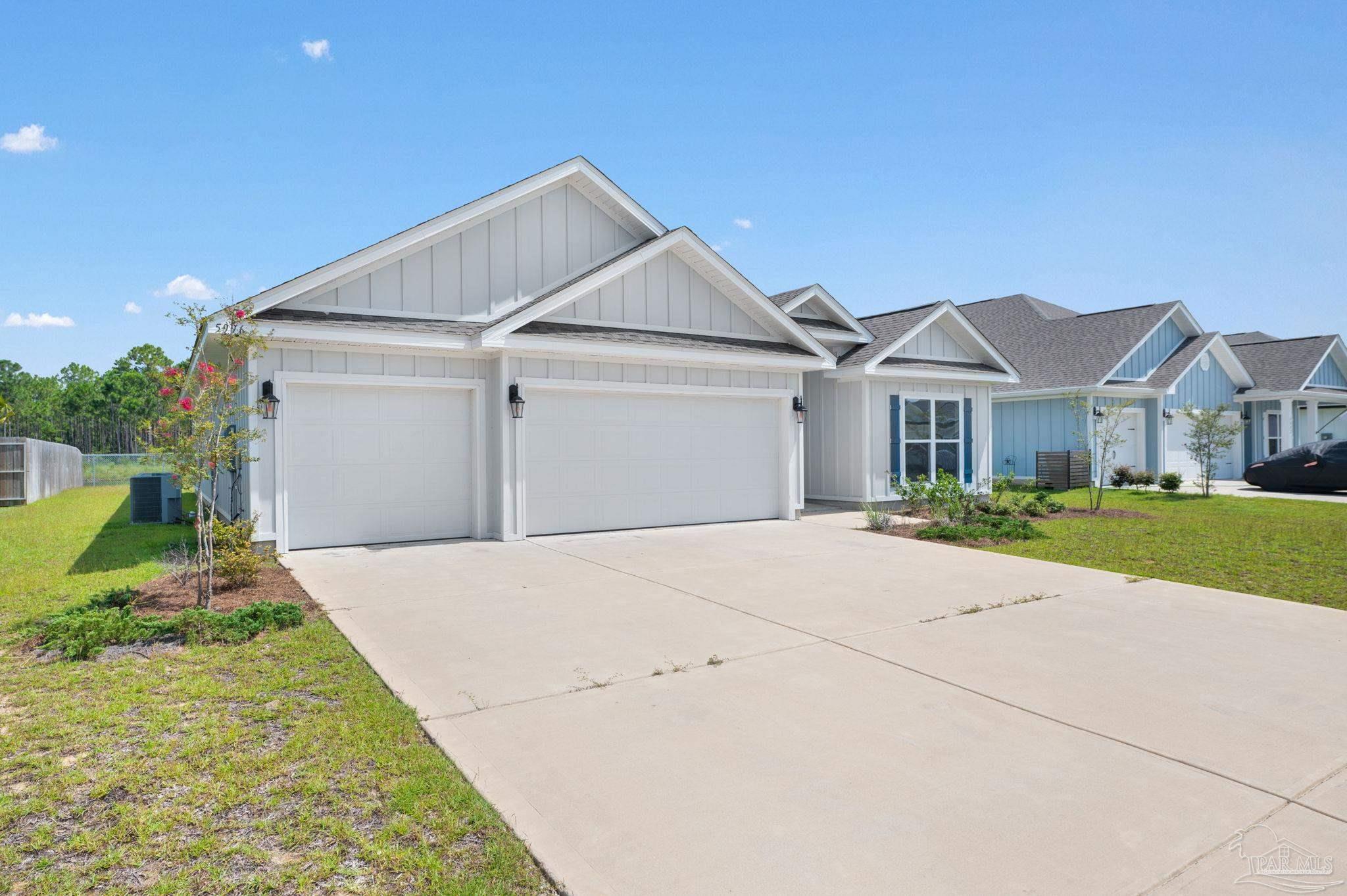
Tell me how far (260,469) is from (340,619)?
419 cm

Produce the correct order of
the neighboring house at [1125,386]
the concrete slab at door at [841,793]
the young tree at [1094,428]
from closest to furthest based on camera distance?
the concrete slab at door at [841,793]
the young tree at [1094,428]
the neighboring house at [1125,386]

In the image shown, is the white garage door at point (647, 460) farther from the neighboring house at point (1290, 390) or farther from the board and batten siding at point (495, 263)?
the neighboring house at point (1290, 390)

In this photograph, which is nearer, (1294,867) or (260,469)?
(1294,867)

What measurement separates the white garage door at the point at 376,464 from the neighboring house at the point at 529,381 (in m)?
0.02

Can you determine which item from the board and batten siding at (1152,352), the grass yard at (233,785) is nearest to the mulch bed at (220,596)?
the grass yard at (233,785)

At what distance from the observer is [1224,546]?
1020 cm

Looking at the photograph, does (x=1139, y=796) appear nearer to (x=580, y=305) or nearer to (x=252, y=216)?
(x=580, y=305)

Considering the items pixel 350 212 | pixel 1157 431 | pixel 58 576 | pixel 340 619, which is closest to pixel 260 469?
pixel 58 576

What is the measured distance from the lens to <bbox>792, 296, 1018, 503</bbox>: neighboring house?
15055mm

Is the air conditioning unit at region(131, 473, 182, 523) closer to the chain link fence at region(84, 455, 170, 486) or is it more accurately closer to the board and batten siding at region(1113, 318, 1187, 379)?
the chain link fence at region(84, 455, 170, 486)

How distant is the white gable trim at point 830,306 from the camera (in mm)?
15461

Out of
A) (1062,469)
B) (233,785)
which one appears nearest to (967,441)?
(1062,469)

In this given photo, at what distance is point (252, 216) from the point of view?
20.9 metres

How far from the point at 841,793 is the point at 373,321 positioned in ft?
29.9
